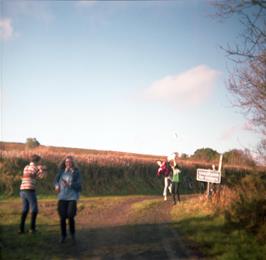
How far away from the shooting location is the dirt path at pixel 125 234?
867 cm

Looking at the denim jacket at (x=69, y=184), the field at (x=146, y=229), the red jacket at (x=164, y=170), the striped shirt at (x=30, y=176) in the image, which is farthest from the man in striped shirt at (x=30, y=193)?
the red jacket at (x=164, y=170)

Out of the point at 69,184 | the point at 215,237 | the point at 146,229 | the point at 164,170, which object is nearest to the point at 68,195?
the point at 69,184

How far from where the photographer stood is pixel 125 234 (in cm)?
1080

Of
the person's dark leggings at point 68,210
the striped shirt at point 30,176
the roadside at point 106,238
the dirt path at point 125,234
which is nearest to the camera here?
the roadside at point 106,238

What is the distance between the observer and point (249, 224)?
437 inches

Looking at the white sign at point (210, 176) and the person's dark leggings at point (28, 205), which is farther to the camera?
the white sign at point (210, 176)

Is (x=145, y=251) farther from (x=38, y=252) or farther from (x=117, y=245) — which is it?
(x=38, y=252)

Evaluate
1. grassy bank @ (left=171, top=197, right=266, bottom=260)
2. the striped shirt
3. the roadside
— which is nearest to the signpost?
grassy bank @ (left=171, top=197, right=266, bottom=260)

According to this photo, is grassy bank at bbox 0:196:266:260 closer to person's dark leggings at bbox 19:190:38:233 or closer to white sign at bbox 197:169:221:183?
person's dark leggings at bbox 19:190:38:233

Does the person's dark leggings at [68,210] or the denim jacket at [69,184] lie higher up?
the denim jacket at [69,184]

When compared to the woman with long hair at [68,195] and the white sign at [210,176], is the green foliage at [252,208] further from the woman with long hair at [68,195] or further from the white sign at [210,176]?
the woman with long hair at [68,195]

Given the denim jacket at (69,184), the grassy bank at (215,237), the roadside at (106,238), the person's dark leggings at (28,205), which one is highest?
the denim jacket at (69,184)

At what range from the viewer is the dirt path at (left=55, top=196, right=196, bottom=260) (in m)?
8.67

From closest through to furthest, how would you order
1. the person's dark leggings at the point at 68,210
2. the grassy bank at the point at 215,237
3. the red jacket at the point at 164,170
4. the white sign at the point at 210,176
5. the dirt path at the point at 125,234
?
the dirt path at the point at 125,234, the grassy bank at the point at 215,237, the person's dark leggings at the point at 68,210, the white sign at the point at 210,176, the red jacket at the point at 164,170
